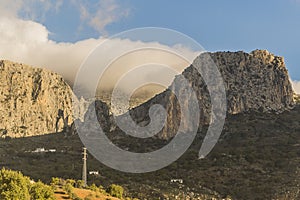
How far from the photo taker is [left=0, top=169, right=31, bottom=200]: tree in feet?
98.4

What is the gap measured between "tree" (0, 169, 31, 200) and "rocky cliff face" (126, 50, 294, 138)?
288 ft

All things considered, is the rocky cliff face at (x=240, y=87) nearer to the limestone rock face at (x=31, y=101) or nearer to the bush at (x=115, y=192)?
the limestone rock face at (x=31, y=101)

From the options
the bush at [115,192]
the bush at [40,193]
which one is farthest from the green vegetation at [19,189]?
the bush at [115,192]

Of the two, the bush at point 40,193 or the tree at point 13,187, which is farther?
the bush at point 40,193

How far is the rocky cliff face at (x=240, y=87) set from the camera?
121m

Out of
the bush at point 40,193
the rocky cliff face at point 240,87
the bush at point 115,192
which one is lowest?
the bush at point 115,192

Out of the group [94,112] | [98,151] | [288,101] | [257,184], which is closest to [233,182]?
[257,184]

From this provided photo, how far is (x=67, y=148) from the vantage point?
370 ft

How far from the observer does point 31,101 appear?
174875 mm

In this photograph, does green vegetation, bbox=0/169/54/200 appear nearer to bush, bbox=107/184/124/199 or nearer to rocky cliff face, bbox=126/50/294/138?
bush, bbox=107/184/124/199

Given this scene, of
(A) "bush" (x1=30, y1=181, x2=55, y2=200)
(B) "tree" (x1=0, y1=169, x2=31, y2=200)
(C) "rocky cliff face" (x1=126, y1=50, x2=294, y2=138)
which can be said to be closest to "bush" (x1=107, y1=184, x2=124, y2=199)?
(A) "bush" (x1=30, y1=181, x2=55, y2=200)

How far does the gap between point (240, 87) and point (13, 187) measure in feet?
334

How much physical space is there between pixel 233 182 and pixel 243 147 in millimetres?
20841

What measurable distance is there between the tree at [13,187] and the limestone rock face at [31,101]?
127m
